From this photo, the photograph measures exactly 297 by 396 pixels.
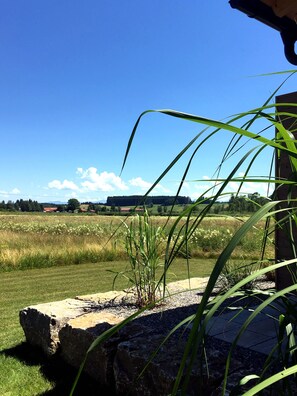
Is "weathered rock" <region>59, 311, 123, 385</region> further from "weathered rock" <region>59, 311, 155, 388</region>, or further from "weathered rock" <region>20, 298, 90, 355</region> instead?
"weathered rock" <region>20, 298, 90, 355</region>

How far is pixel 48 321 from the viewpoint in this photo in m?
3.38

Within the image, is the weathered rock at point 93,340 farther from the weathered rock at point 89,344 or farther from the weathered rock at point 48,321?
the weathered rock at point 48,321

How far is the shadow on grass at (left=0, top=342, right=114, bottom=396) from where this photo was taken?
2811 millimetres

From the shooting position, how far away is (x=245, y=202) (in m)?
1.21

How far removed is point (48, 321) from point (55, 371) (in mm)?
429

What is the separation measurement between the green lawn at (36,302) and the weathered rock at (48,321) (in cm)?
12

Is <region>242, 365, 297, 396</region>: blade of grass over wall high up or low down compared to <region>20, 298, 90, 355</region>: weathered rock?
up

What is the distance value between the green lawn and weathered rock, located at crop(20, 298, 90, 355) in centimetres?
12

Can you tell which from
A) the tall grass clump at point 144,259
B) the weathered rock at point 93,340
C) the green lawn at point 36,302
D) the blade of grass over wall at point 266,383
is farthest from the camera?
the tall grass clump at point 144,259

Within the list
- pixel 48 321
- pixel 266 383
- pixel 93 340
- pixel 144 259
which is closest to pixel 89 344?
pixel 93 340

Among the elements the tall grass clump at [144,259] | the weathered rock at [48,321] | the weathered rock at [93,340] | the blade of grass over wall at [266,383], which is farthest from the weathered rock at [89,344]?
the blade of grass over wall at [266,383]


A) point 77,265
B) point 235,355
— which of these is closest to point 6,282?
point 77,265

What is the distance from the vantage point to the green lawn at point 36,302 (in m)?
2.92

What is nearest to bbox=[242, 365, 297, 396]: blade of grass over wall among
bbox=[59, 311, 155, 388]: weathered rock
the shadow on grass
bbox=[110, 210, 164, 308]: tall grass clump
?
bbox=[59, 311, 155, 388]: weathered rock
